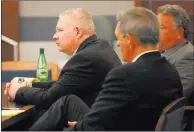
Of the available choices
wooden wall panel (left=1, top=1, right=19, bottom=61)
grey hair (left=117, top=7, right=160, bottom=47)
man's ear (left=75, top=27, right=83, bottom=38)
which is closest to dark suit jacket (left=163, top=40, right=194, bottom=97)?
man's ear (left=75, top=27, right=83, bottom=38)

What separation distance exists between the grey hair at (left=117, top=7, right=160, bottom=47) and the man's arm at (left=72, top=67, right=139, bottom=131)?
23 centimetres

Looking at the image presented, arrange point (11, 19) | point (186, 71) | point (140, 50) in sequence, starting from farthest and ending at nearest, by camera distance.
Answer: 1. point (11, 19)
2. point (186, 71)
3. point (140, 50)

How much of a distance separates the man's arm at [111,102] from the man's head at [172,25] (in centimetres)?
123

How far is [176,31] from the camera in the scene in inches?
115

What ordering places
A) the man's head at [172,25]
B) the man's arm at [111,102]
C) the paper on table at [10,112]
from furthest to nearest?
the man's head at [172,25] → the paper on table at [10,112] → the man's arm at [111,102]

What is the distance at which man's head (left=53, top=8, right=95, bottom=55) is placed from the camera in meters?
2.45

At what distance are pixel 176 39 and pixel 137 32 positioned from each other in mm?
1108

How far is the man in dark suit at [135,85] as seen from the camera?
1.69 metres

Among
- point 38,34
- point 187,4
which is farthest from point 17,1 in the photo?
point 187,4

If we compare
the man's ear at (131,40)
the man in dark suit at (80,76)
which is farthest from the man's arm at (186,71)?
the man's ear at (131,40)

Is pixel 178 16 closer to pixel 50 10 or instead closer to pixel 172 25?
pixel 172 25

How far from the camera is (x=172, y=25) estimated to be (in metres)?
2.93

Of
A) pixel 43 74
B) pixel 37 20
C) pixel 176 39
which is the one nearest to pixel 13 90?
pixel 43 74

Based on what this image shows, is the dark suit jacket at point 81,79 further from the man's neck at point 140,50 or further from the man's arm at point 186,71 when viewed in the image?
the man's arm at point 186,71
